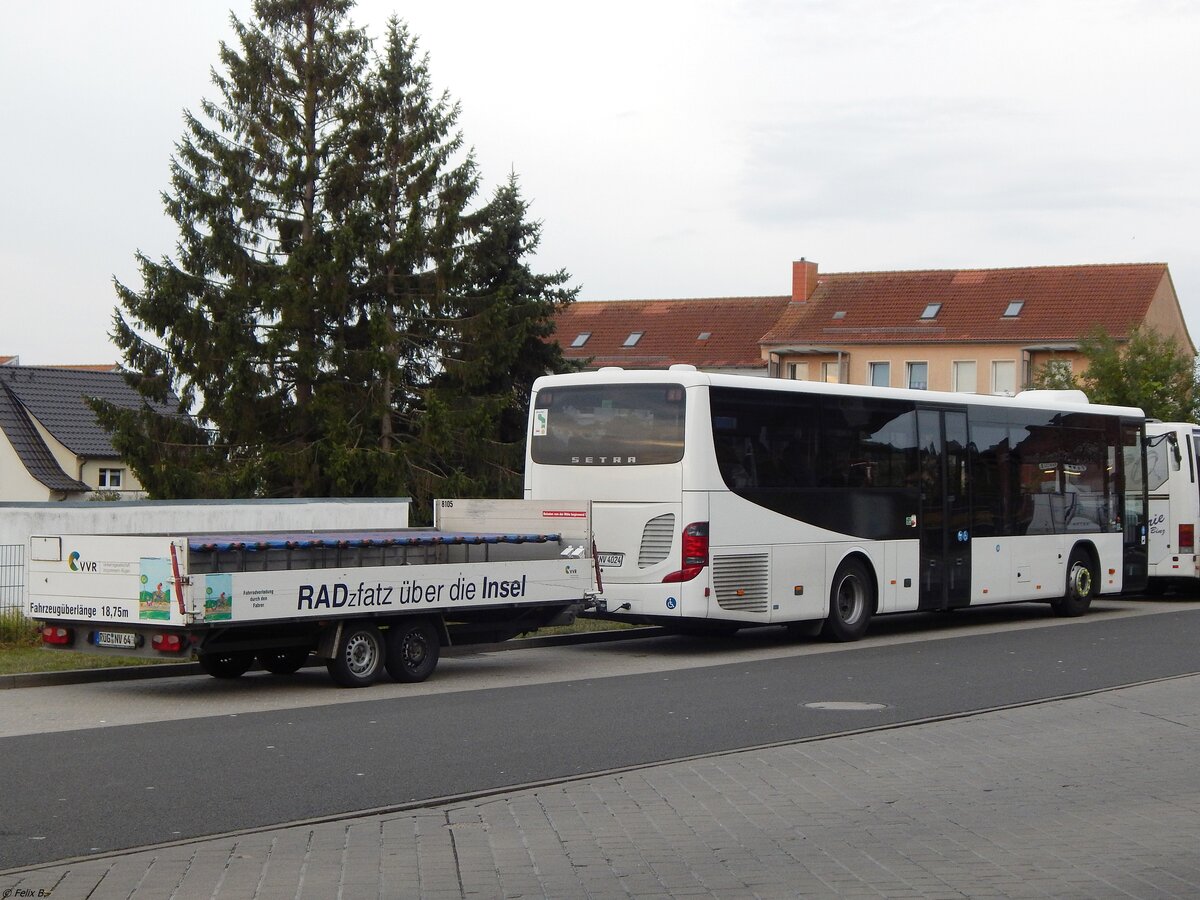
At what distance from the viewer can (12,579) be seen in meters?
17.4

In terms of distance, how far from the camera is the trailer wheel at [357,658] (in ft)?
47.0

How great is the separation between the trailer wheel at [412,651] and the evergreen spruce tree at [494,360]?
68.5 ft

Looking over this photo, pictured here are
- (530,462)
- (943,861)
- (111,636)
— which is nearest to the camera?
(943,861)

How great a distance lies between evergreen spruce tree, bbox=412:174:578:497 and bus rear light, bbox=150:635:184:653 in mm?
22786

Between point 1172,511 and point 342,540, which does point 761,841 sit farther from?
point 1172,511

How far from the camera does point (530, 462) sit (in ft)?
62.9

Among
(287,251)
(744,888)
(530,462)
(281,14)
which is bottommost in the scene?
(744,888)

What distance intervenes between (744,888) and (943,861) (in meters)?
1.11

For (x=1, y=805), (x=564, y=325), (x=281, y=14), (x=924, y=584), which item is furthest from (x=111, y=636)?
(x=564, y=325)

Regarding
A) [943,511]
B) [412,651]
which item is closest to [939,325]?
[943,511]

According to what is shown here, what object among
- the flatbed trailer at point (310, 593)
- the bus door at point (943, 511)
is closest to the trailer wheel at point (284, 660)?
the flatbed trailer at point (310, 593)

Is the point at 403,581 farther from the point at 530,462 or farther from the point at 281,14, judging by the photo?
the point at 281,14

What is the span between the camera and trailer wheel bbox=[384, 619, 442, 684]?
48.6 ft

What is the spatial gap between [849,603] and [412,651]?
Answer: 696 centimetres
